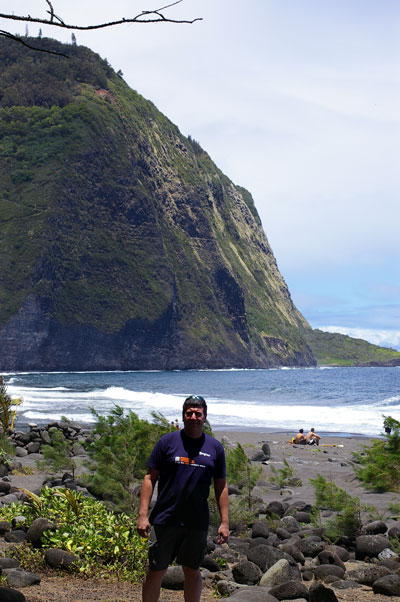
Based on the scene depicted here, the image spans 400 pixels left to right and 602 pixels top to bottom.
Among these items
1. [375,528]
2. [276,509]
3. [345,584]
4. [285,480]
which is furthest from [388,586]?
[285,480]

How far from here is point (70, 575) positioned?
6051 millimetres

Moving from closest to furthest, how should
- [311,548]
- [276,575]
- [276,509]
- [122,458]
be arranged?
[276,575] < [311,548] < [122,458] < [276,509]

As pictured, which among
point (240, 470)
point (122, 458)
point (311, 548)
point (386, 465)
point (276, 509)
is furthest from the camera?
point (240, 470)

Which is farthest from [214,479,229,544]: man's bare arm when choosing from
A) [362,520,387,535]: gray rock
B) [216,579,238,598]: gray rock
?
[362,520,387,535]: gray rock

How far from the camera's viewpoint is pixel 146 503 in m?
4.59

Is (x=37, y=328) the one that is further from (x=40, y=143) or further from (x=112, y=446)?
(x=112, y=446)

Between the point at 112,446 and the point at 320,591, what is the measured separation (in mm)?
4059

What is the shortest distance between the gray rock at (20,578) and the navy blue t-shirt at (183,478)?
167 centimetres

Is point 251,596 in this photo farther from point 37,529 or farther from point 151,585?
point 37,529

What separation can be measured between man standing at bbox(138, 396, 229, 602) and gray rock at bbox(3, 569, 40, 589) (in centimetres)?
149

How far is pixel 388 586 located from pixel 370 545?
147 cm

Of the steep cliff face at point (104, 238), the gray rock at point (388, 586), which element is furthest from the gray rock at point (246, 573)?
the steep cliff face at point (104, 238)

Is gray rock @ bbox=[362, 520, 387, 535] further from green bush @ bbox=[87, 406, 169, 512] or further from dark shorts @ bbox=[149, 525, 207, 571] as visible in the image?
dark shorts @ bbox=[149, 525, 207, 571]

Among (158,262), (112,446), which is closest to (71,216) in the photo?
(158,262)
